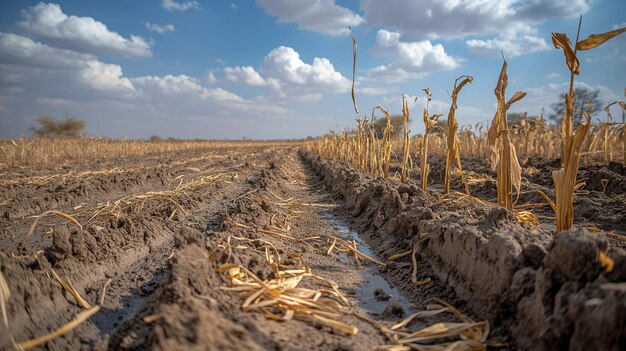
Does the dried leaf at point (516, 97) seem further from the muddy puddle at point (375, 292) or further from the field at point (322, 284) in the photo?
the muddy puddle at point (375, 292)

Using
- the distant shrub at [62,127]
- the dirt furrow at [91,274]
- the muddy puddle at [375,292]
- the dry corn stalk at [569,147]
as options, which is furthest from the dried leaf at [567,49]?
the distant shrub at [62,127]

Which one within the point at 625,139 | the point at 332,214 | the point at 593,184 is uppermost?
the point at 625,139

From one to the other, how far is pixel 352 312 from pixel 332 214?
3.43 meters

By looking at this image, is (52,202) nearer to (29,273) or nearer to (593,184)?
(29,273)

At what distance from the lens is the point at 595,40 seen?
2.31 metres

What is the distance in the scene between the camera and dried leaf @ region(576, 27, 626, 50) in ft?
7.16

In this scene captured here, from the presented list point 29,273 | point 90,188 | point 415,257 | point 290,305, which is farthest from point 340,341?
point 90,188

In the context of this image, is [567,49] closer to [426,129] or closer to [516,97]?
[516,97]

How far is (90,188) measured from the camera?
650 cm

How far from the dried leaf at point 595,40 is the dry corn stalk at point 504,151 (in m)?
0.81

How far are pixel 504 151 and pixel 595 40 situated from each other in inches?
50.1

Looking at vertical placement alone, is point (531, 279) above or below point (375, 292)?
above

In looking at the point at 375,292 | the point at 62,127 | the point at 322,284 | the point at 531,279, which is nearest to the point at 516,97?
the point at 531,279

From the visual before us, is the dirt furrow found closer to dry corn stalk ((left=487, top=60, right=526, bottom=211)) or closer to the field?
the field
